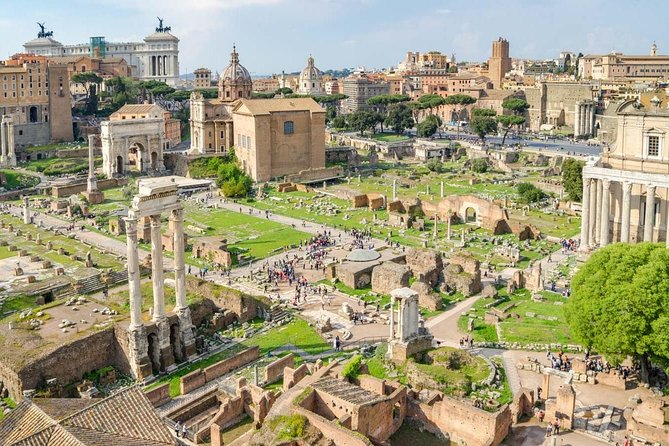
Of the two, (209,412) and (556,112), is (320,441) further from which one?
(556,112)

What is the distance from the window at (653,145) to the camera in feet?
136

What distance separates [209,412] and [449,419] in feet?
28.0

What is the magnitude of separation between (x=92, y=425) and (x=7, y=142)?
72.7 m

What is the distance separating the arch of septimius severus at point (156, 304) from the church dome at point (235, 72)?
63.0m

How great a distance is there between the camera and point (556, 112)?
11550cm

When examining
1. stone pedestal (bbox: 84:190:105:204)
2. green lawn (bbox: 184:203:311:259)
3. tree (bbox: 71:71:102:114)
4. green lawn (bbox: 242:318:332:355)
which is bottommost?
green lawn (bbox: 242:318:332:355)

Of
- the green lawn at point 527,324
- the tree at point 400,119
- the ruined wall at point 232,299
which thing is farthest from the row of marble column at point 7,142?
the green lawn at point 527,324

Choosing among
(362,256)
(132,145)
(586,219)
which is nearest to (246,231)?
(362,256)

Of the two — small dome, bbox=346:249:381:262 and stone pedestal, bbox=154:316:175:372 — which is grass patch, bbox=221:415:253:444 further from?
small dome, bbox=346:249:381:262

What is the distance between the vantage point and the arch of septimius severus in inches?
1082

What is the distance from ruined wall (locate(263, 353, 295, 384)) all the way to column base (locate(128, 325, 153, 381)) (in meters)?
4.88

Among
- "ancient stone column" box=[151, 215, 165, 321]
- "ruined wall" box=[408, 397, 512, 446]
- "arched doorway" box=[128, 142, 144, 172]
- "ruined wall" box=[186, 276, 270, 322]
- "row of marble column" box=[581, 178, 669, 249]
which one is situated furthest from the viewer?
"arched doorway" box=[128, 142, 144, 172]

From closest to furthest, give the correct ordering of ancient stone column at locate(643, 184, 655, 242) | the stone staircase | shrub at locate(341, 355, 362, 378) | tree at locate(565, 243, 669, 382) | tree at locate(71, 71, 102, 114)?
tree at locate(565, 243, 669, 382)
shrub at locate(341, 355, 362, 378)
the stone staircase
ancient stone column at locate(643, 184, 655, 242)
tree at locate(71, 71, 102, 114)

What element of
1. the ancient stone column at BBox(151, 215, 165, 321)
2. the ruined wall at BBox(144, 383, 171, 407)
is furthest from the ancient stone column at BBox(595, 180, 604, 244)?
the ruined wall at BBox(144, 383, 171, 407)
